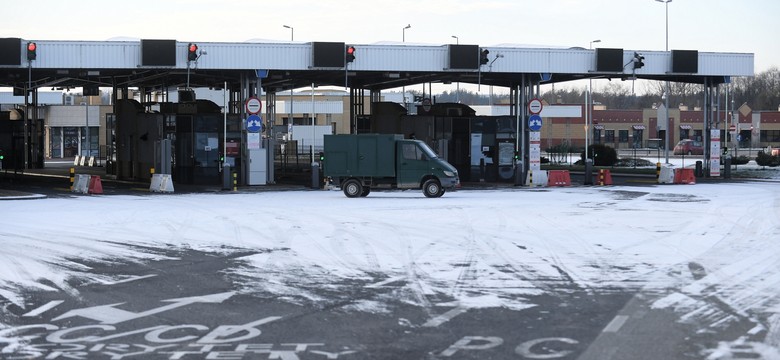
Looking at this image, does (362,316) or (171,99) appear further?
(171,99)

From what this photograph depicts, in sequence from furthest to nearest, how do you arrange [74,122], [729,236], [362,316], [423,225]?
[74,122], [423,225], [729,236], [362,316]

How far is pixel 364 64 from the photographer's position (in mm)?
41688

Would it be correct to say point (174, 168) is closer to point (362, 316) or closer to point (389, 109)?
point (389, 109)

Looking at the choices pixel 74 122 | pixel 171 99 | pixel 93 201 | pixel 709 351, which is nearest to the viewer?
pixel 709 351

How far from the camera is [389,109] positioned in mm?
47594

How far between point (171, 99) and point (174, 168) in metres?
37.8

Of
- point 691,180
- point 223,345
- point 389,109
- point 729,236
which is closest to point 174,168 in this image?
point 389,109

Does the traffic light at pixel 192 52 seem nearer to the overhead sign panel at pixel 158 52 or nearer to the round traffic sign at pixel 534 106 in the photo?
the overhead sign panel at pixel 158 52

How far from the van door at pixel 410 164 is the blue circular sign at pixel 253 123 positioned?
24.2ft

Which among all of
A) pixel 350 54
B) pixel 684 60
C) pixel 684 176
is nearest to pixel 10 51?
pixel 350 54

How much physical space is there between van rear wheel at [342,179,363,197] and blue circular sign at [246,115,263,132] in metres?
6.50

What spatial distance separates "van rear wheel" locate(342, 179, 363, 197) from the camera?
35062 mm

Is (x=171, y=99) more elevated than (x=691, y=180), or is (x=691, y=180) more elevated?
(x=171, y=99)

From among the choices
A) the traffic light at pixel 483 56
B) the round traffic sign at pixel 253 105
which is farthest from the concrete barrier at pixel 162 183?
the traffic light at pixel 483 56
